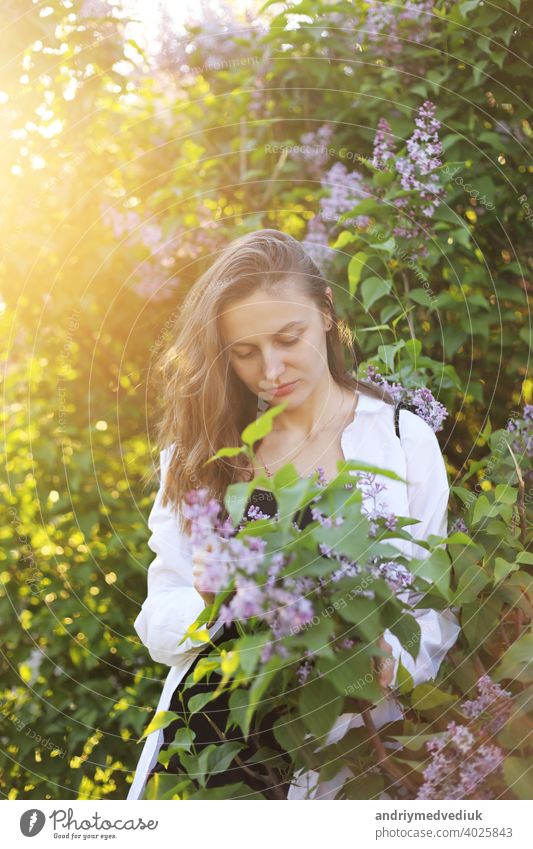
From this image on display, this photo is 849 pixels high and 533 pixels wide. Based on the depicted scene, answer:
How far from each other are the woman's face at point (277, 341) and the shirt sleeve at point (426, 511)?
0.18m

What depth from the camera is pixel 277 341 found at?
134 centimetres

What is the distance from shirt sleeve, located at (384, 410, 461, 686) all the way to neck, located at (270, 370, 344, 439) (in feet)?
0.43

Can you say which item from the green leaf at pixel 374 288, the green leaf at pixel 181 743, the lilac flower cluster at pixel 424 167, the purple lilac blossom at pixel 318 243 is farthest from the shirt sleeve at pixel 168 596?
the lilac flower cluster at pixel 424 167

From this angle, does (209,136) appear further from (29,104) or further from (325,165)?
(29,104)

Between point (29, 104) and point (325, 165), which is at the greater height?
point (29, 104)

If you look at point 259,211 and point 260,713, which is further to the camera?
point 259,211

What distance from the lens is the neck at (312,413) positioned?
145 cm

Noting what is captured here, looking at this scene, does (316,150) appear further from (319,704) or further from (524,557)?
(319,704)

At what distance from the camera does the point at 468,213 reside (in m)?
1.83

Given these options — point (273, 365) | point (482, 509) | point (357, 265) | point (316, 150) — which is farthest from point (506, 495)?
point (316, 150)

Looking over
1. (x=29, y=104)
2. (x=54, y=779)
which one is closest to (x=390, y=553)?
(x=54, y=779)

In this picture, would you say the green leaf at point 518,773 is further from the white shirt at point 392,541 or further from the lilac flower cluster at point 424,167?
the lilac flower cluster at point 424,167

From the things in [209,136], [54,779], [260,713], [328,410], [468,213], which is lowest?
[54,779]

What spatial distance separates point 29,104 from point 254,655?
1483 millimetres
